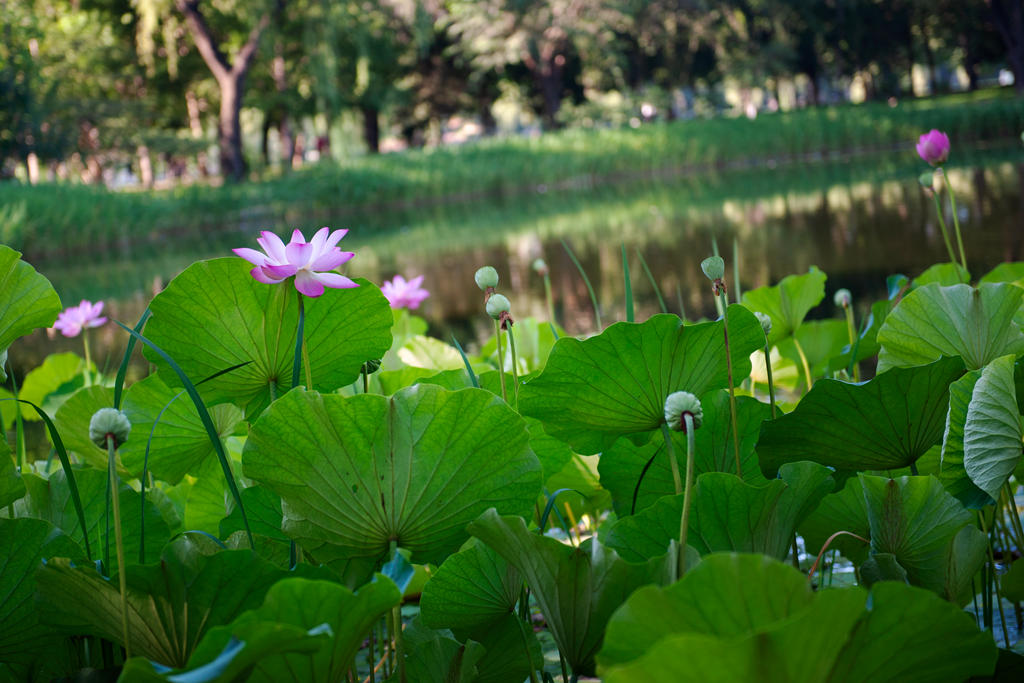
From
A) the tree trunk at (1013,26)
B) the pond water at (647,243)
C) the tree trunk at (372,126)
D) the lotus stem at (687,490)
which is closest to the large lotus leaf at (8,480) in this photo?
the lotus stem at (687,490)

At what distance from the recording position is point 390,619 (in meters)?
0.86

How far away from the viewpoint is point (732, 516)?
684mm

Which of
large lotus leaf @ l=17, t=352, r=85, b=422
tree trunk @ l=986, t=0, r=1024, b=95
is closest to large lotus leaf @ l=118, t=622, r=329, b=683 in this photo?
large lotus leaf @ l=17, t=352, r=85, b=422

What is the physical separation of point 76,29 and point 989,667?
20.5 m

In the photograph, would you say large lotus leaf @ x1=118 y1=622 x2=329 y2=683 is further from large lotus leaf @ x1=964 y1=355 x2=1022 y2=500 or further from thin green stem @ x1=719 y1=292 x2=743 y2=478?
large lotus leaf @ x1=964 y1=355 x2=1022 y2=500

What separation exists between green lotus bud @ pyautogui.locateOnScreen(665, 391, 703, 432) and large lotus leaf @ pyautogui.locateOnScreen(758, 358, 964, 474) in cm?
23

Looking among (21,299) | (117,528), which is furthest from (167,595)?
(21,299)

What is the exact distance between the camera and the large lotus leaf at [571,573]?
621 mm

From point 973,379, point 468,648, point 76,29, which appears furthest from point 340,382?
point 76,29

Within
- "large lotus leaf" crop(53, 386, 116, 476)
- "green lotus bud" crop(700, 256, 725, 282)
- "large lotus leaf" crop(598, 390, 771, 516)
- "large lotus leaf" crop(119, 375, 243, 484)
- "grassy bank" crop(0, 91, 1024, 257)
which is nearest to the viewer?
"green lotus bud" crop(700, 256, 725, 282)

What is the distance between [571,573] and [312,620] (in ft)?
0.59

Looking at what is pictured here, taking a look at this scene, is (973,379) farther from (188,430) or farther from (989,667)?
(188,430)

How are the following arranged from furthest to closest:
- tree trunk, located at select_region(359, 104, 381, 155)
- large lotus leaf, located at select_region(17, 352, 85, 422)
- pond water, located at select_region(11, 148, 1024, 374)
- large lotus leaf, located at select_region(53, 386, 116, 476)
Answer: tree trunk, located at select_region(359, 104, 381, 155)
pond water, located at select_region(11, 148, 1024, 374)
large lotus leaf, located at select_region(17, 352, 85, 422)
large lotus leaf, located at select_region(53, 386, 116, 476)

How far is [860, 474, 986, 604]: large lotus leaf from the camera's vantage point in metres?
0.71
